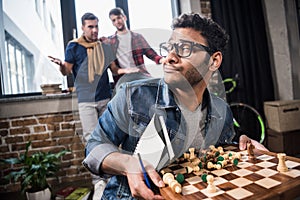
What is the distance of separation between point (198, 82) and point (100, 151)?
1.04 ft

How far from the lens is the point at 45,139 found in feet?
7.35

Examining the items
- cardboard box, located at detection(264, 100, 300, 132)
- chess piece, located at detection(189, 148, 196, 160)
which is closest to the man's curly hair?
chess piece, located at detection(189, 148, 196, 160)

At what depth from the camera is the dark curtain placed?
2.59m

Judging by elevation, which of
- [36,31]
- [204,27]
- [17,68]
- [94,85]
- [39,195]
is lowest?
[39,195]

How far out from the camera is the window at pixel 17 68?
7.63 feet

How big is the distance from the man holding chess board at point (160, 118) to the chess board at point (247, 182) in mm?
28

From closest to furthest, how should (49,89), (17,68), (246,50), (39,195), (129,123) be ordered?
(129,123) < (39,195) < (49,89) < (17,68) < (246,50)

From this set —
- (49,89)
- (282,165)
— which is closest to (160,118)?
(282,165)

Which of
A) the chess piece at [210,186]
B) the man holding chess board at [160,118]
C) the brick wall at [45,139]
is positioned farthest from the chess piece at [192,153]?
the brick wall at [45,139]

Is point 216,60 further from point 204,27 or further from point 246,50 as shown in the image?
point 246,50

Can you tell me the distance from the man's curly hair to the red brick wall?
5.89 ft

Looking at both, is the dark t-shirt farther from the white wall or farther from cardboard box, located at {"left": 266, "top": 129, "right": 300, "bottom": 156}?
cardboard box, located at {"left": 266, "top": 129, "right": 300, "bottom": 156}

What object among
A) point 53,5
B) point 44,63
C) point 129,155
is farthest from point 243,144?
point 53,5

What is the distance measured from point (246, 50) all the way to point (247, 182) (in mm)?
2496
